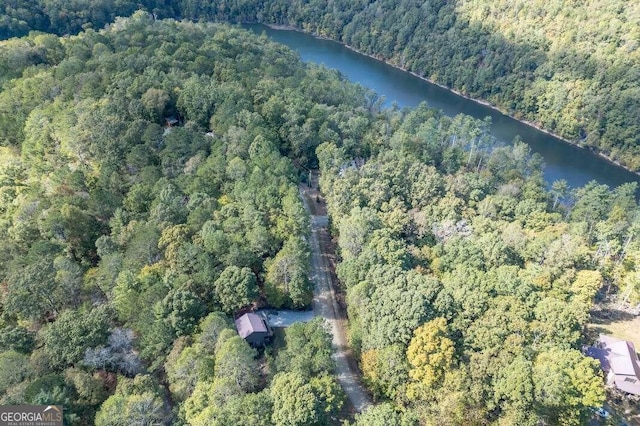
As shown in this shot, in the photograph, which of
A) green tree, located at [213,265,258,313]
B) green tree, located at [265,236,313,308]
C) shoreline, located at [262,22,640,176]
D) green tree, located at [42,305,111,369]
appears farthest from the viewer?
shoreline, located at [262,22,640,176]

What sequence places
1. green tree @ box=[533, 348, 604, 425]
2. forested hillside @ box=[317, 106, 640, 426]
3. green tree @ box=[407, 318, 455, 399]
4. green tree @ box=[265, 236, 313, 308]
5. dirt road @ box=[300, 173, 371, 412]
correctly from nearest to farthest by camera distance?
1. green tree @ box=[533, 348, 604, 425]
2. forested hillside @ box=[317, 106, 640, 426]
3. green tree @ box=[407, 318, 455, 399]
4. dirt road @ box=[300, 173, 371, 412]
5. green tree @ box=[265, 236, 313, 308]

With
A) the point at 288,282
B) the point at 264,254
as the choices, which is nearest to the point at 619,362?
the point at 288,282

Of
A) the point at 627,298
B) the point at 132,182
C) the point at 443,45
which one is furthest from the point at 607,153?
the point at 132,182

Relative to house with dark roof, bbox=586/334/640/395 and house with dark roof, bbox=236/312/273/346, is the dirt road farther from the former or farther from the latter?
house with dark roof, bbox=586/334/640/395

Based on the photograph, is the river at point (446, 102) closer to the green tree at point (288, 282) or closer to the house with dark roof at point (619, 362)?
the house with dark roof at point (619, 362)

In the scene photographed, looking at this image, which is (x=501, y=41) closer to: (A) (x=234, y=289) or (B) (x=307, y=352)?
(A) (x=234, y=289)

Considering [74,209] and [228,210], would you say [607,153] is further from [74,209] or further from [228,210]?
[74,209]

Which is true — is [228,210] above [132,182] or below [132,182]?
above

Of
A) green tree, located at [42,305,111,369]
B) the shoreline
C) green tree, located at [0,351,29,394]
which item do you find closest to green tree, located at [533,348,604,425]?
green tree, located at [42,305,111,369]
